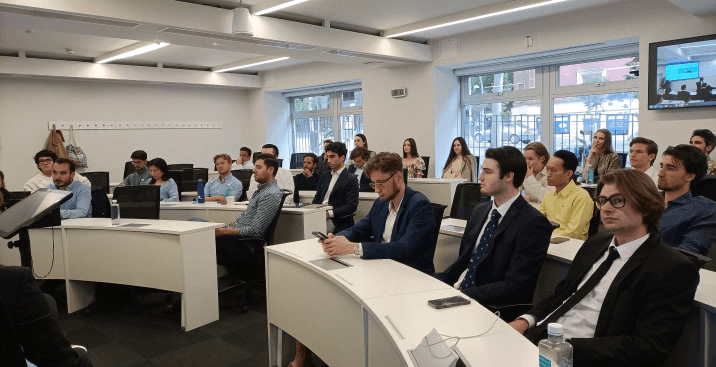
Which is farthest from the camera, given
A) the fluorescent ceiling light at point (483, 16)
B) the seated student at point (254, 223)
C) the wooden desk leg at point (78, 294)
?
the fluorescent ceiling light at point (483, 16)

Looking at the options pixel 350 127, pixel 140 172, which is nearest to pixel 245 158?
pixel 140 172

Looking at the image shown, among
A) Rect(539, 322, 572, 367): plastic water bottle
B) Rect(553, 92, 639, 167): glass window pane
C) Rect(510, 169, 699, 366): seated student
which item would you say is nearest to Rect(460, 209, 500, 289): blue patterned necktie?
Rect(510, 169, 699, 366): seated student

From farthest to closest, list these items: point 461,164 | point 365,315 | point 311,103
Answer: point 311,103
point 461,164
point 365,315

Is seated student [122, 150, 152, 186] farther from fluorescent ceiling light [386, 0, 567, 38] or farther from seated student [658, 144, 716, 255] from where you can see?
seated student [658, 144, 716, 255]

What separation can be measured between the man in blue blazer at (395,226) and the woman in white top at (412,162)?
466 cm

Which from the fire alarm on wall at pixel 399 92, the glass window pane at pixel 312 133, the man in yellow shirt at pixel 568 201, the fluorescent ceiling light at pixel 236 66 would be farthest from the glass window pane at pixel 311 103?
the man in yellow shirt at pixel 568 201

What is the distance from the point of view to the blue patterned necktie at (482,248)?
2.44m

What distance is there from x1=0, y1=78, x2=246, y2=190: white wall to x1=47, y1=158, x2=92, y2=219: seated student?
215 inches

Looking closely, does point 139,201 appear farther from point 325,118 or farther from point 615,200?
point 325,118

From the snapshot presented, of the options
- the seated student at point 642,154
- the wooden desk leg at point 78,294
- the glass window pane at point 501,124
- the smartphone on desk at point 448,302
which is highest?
the glass window pane at point 501,124

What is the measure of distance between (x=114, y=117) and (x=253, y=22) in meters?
5.56

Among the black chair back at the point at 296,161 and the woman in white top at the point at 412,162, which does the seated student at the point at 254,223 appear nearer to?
the woman in white top at the point at 412,162

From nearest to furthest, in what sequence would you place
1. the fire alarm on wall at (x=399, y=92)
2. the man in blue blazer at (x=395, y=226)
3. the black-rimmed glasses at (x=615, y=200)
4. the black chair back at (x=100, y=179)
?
the black-rimmed glasses at (x=615, y=200) < the man in blue blazer at (x=395, y=226) < the black chair back at (x=100, y=179) < the fire alarm on wall at (x=399, y=92)

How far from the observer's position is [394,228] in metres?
2.82
